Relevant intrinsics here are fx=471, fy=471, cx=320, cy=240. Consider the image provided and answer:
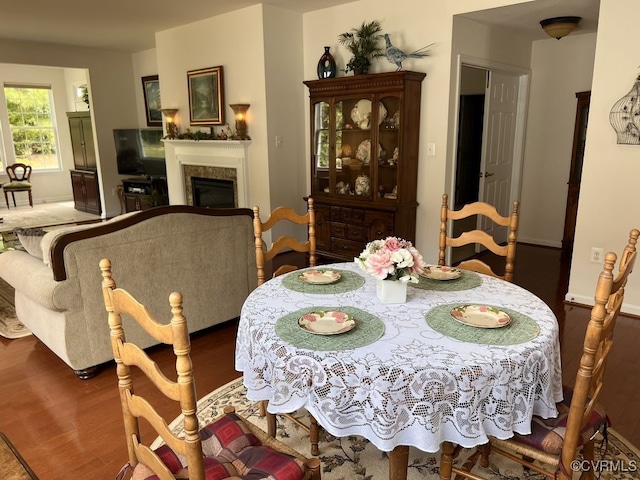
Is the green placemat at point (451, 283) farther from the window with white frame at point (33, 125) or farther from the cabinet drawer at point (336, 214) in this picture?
the window with white frame at point (33, 125)

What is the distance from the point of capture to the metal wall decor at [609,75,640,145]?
3.32m

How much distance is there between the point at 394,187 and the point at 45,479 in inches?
136

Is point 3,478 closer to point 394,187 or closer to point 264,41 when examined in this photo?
point 394,187

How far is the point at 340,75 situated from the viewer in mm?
4973

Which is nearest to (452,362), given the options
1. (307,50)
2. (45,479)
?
(45,479)

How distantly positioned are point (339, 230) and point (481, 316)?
3174mm

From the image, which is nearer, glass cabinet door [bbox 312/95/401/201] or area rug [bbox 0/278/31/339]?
area rug [bbox 0/278/31/339]

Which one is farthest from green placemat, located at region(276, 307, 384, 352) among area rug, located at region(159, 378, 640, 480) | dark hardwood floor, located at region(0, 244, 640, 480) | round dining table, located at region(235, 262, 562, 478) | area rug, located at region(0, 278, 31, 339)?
area rug, located at region(0, 278, 31, 339)

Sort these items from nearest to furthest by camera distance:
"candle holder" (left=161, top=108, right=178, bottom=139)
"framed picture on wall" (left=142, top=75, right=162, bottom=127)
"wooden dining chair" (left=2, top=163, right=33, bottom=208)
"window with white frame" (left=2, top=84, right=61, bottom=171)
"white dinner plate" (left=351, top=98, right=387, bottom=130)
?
"white dinner plate" (left=351, top=98, right=387, bottom=130), "candle holder" (left=161, top=108, right=178, bottom=139), "framed picture on wall" (left=142, top=75, right=162, bottom=127), "wooden dining chair" (left=2, top=163, right=33, bottom=208), "window with white frame" (left=2, top=84, right=61, bottom=171)

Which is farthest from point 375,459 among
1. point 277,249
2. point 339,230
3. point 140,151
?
point 140,151

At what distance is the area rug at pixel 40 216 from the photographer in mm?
7539

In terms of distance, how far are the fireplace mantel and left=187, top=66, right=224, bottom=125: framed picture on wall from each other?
11.7 inches

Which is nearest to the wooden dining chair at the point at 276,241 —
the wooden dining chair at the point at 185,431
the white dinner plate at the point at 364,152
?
the wooden dining chair at the point at 185,431

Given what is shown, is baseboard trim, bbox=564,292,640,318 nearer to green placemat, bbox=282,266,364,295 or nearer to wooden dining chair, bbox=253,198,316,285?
wooden dining chair, bbox=253,198,316,285
